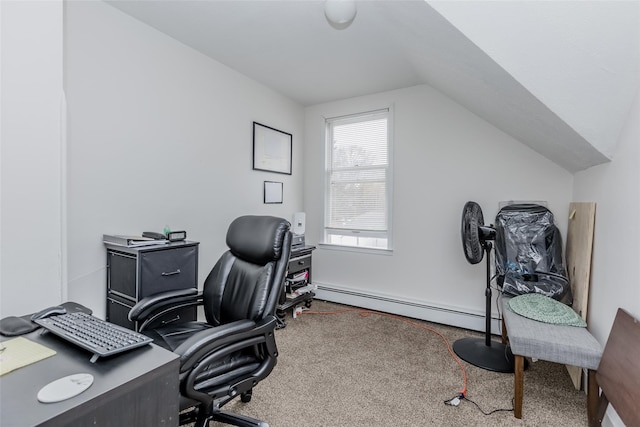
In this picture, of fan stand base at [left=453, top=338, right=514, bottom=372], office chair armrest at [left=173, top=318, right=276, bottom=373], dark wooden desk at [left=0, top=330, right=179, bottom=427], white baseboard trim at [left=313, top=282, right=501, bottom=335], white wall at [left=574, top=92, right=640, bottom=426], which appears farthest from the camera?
white baseboard trim at [left=313, top=282, right=501, bottom=335]

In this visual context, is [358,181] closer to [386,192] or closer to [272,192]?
[386,192]

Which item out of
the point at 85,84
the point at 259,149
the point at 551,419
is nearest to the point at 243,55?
the point at 259,149

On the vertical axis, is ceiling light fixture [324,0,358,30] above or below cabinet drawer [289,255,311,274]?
above

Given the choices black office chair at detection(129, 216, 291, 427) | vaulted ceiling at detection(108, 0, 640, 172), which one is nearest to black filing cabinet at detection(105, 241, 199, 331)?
black office chair at detection(129, 216, 291, 427)

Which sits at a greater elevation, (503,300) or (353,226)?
(353,226)

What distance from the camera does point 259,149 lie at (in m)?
3.27

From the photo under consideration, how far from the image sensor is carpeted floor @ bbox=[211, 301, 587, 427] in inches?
66.8

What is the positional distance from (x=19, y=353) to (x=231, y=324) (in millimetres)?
650

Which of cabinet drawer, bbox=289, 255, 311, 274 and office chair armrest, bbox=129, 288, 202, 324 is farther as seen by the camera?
cabinet drawer, bbox=289, 255, 311, 274

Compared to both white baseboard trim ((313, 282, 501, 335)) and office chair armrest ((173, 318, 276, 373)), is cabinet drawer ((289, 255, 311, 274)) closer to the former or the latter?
white baseboard trim ((313, 282, 501, 335))

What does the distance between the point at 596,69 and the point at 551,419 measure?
1.85 m

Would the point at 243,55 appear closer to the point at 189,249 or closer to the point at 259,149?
the point at 259,149

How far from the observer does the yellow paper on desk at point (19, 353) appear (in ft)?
2.58

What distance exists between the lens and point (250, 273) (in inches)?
65.1
